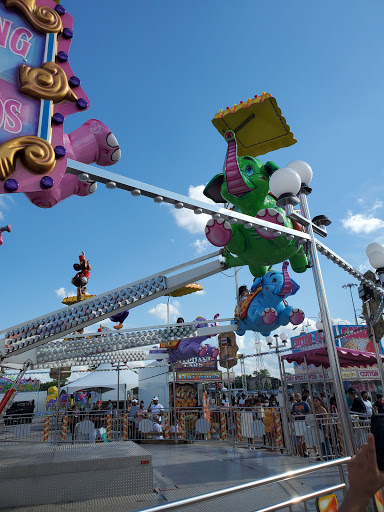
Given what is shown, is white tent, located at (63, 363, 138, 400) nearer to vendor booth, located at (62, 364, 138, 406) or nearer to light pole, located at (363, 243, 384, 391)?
vendor booth, located at (62, 364, 138, 406)

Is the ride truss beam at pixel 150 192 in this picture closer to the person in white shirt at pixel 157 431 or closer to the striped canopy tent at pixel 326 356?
the striped canopy tent at pixel 326 356

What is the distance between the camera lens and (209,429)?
1180 cm

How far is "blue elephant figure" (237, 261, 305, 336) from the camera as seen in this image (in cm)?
984

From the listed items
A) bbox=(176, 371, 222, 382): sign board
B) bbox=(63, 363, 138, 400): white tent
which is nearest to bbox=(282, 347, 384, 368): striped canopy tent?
bbox=(176, 371, 222, 382): sign board

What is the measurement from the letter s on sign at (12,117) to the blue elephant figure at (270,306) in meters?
7.69

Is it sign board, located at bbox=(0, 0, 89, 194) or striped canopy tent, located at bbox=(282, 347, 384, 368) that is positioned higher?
sign board, located at bbox=(0, 0, 89, 194)

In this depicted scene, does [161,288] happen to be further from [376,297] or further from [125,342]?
[376,297]

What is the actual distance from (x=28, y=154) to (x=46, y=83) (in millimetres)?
816

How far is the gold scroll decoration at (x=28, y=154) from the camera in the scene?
279 centimetres

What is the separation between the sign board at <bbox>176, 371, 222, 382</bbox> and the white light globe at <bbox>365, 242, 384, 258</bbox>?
41.3ft

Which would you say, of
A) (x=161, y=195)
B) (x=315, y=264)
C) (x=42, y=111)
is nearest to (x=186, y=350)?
(x=315, y=264)

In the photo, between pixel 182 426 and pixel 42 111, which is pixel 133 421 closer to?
pixel 182 426

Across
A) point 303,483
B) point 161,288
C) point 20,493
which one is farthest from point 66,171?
point 303,483

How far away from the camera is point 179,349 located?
15.3m
